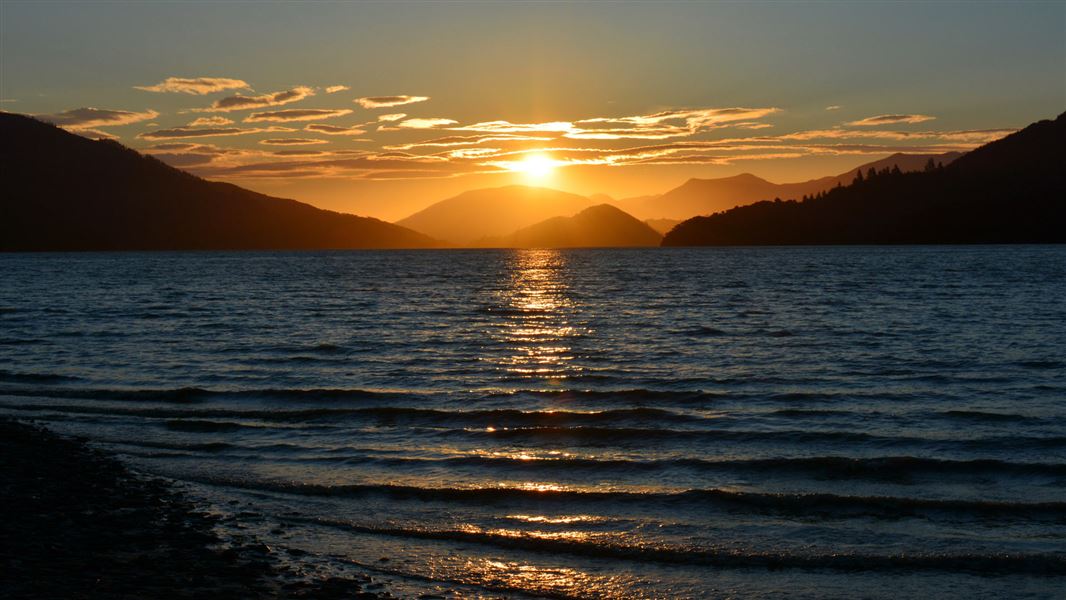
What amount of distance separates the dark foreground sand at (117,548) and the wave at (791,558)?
294cm

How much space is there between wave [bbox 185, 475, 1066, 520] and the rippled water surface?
0.21 feet

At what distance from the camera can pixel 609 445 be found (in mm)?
20422

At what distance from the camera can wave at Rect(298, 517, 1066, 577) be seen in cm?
1273

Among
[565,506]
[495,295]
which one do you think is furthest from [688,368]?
[495,295]

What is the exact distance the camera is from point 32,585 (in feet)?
33.9

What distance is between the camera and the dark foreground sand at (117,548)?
34.8 feet

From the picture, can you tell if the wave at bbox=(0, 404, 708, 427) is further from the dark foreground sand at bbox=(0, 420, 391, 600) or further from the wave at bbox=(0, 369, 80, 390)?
the dark foreground sand at bbox=(0, 420, 391, 600)

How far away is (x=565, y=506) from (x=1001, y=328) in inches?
1578

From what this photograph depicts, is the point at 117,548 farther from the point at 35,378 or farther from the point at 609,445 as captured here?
the point at 35,378

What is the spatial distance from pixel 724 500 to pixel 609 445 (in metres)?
4.81

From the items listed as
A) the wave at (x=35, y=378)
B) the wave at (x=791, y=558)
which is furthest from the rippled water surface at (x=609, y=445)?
the wave at (x=35, y=378)

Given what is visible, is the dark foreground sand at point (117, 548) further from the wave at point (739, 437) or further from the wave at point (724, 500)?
the wave at point (739, 437)

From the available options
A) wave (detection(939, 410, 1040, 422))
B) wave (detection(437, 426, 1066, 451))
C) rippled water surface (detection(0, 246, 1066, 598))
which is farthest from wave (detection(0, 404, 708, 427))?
wave (detection(939, 410, 1040, 422))

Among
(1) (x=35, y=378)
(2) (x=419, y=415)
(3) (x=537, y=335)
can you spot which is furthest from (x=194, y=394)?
(3) (x=537, y=335)
